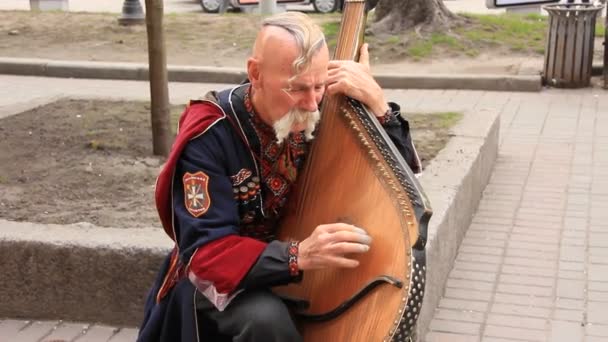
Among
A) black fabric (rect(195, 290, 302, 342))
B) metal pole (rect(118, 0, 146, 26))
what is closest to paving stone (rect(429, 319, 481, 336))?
black fabric (rect(195, 290, 302, 342))

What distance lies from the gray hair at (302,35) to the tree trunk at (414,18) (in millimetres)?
9520

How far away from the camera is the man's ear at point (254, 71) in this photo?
2594mm

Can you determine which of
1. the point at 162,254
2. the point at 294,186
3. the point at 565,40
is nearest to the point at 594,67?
the point at 565,40

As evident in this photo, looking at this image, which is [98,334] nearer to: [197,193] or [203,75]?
[197,193]

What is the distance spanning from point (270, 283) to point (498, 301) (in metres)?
2.22

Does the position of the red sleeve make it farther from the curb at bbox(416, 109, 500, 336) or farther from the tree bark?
the tree bark

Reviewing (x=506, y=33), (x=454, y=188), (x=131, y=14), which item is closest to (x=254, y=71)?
(x=454, y=188)

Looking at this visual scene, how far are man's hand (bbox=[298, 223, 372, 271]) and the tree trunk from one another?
9.71m

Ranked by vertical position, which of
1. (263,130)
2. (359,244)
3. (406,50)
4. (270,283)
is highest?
(263,130)

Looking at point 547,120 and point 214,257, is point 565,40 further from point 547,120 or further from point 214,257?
point 214,257

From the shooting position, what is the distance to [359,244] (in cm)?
241

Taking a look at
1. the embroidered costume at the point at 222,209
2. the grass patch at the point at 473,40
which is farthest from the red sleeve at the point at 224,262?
the grass patch at the point at 473,40

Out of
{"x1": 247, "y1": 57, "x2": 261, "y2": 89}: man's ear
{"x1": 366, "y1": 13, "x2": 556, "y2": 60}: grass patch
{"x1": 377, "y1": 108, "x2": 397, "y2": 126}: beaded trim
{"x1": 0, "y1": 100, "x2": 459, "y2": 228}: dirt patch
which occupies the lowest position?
{"x1": 366, "y1": 13, "x2": 556, "y2": 60}: grass patch

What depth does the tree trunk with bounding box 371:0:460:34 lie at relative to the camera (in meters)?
11.9
